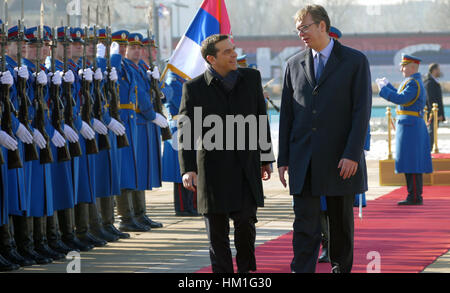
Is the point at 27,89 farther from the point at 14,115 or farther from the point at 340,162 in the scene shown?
the point at 340,162

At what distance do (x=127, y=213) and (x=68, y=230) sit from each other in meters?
1.35

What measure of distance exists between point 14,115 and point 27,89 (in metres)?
0.32

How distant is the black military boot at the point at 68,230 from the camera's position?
813 centimetres

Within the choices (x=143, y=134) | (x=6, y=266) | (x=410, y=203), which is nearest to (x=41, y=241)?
(x=6, y=266)

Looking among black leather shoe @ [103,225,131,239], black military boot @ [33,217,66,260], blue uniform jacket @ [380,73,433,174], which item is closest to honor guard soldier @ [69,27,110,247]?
black leather shoe @ [103,225,131,239]

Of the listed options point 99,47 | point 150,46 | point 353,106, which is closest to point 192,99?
point 353,106

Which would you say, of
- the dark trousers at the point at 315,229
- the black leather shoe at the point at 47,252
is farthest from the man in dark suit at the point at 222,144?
the black leather shoe at the point at 47,252

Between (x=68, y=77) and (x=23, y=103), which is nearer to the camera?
(x=23, y=103)

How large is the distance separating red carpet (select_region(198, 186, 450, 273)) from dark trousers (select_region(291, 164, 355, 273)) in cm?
82

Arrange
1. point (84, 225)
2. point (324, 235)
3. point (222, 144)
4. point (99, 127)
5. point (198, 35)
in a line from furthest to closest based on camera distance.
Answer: point (198, 35) < point (99, 127) < point (84, 225) < point (324, 235) < point (222, 144)

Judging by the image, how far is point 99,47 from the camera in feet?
29.7

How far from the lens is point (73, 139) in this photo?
7.97 m

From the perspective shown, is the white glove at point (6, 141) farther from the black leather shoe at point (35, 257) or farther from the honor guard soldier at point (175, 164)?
the honor guard soldier at point (175, 164)

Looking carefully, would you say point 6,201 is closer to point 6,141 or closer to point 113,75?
point 6,141
